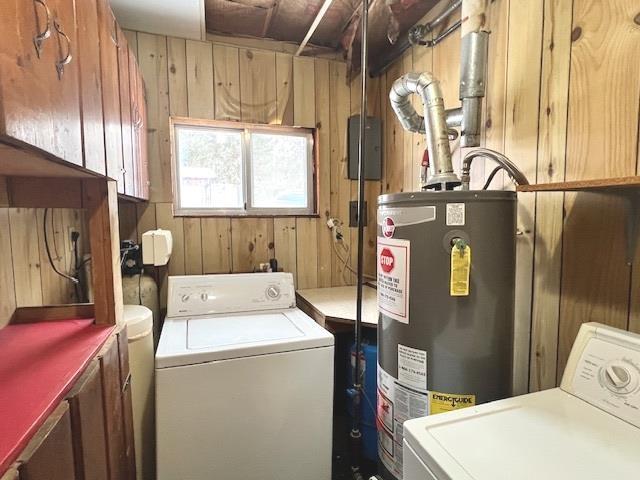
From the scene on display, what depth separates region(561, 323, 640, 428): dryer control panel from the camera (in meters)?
0.76

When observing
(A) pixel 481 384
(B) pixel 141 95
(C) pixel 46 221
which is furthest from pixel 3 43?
(B) pixel 141 95

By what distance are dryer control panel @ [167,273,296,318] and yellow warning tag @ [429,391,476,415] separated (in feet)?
3.65

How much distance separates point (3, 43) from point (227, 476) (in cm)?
153

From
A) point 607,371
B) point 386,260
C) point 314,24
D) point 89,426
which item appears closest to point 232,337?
point 89,426

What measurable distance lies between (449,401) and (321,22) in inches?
85.2

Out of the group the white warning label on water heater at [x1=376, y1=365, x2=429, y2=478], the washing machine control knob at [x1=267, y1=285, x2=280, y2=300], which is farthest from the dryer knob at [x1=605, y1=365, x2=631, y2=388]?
the washing machine control knob at [x1=267, y1=285, x2=280, y2=300]

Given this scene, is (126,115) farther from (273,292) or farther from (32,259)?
(273,292)

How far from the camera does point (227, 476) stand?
1.37 metres

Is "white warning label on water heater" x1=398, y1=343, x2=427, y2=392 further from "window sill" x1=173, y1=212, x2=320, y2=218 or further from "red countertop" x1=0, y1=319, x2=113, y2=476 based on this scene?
"window sill" x1=173, y1=212, x2=320, y2=218

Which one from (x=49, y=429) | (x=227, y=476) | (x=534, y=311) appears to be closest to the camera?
(x=49, y=429)

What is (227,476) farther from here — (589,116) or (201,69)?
(201,69)

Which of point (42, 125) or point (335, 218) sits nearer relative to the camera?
point (42, 125)

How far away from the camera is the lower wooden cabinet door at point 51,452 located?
1.84 feet

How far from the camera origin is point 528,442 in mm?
705
